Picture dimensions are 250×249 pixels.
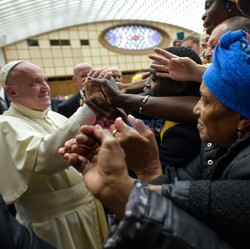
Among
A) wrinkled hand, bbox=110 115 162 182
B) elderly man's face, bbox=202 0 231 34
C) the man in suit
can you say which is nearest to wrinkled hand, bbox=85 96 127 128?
wrinkled hand, bbox=110 115 162 182

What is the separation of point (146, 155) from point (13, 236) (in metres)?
0.58

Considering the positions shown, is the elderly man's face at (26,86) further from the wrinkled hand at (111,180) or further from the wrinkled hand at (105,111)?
the wrinkled hand at (111,180)

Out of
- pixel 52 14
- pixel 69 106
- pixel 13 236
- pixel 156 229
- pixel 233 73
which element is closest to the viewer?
pixel 156 229

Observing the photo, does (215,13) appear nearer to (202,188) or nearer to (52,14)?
(202,188)

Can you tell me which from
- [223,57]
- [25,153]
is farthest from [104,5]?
[223,57]

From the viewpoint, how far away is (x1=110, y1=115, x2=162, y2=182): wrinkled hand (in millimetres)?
797

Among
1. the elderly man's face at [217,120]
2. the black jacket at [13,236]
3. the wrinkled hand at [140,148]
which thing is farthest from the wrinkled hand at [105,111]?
the black jacket at [13,236]

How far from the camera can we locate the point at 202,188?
491 millimetres

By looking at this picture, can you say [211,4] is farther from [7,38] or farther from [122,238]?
[7,38]

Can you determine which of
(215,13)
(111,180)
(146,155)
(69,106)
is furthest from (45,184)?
(69,106)

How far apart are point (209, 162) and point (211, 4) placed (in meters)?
1.15

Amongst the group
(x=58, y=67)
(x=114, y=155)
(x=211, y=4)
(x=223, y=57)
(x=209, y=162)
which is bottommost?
(x=58, y=67)

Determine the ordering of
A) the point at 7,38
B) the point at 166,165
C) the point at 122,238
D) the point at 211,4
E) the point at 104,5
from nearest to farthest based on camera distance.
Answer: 1. the point at 122,238
2. the point at 166,165
3. the point at 211,4
4. the point at 104,5
5. the point at 7,38

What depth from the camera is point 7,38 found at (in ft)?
22.6
